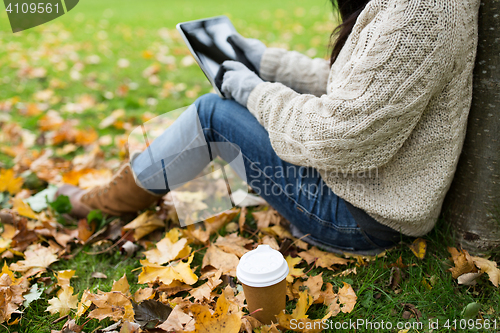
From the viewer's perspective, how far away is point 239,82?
4.63ft

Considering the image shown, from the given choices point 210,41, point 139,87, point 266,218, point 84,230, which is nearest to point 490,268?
point 266,218

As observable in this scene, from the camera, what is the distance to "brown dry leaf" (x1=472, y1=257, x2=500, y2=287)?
1257mm

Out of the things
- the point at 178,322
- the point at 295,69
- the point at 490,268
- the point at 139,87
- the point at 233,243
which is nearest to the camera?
→ the point at 178,322

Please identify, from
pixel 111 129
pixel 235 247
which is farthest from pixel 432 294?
pixel 111 129

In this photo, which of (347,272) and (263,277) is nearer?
(263,277)

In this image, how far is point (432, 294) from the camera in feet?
4.20

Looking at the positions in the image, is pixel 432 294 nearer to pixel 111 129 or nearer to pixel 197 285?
pixel 197 285

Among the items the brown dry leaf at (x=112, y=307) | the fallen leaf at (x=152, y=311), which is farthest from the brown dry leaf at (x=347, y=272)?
the brown dry leaf at (x=112, y=307)

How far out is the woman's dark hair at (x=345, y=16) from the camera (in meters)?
1.29

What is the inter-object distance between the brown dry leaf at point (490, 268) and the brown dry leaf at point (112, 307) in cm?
119

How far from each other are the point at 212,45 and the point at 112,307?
3.70 feet

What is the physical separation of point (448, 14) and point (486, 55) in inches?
10.2

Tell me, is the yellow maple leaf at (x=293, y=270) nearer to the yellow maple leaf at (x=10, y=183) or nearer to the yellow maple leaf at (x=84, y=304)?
the yellow maple leaf at (x=84, y=304)

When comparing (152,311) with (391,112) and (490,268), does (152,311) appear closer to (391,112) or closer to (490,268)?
(391,112)
